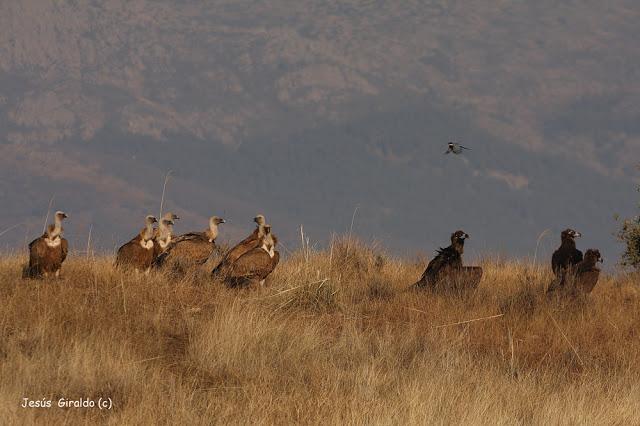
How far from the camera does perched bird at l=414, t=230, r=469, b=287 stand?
15141mm

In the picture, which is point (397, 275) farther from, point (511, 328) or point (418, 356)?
point (418, 356)

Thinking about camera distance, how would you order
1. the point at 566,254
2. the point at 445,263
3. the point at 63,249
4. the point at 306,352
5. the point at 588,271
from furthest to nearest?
the point at 566,254
the point at 588,271
the point at 445,263
the point at 63,249
the point at 306,352

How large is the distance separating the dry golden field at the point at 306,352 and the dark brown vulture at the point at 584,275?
0.30m

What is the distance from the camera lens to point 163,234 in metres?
15.7

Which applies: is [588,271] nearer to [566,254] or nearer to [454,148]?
[566,254]

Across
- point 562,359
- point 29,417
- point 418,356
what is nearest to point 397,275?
point 562,359

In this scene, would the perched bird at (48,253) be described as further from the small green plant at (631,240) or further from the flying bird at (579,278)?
the small green plant at (631,240)

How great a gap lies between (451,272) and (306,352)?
520 cm

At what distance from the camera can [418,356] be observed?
11.0 meters

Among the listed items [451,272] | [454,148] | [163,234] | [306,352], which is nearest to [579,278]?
[451,272]

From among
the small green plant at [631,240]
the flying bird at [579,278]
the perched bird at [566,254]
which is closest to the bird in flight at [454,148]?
the small green plant at [631,240]

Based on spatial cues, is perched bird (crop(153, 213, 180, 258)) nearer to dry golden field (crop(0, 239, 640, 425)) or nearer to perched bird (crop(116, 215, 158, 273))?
perched bird (crop(116, 215, 158, 273))

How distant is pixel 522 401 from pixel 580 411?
0.68m

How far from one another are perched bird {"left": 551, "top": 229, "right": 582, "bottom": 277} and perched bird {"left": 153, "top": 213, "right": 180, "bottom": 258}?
6.96 meters
